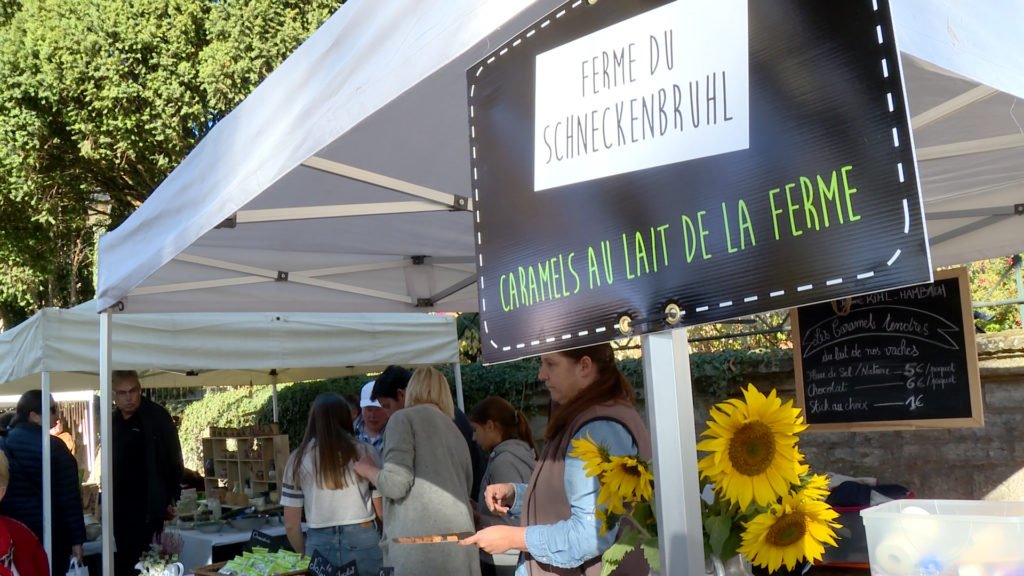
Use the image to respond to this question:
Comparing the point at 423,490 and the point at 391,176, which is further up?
the point at 391,176

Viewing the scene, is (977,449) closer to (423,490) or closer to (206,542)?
(423,490)

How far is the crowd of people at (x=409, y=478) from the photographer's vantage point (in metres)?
2.03

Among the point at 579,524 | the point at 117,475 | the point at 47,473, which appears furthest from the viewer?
the point at 117,475

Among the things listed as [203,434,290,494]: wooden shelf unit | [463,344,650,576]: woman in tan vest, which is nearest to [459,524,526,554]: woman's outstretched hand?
[463,344,650,576]: woman in tan vest

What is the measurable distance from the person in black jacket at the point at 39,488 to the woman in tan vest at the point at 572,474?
3.76m

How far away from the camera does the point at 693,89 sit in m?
1.18

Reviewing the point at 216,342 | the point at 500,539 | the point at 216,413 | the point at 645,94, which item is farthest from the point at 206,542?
the point at 216,413

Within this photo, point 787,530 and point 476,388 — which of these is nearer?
point 787,530

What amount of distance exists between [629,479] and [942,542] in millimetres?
473

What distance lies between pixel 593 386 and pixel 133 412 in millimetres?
4415

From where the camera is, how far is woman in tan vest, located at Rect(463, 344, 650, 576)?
194cm

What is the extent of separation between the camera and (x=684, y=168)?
119cm

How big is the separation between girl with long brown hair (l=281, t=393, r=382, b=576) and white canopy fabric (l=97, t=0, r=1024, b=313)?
771 millimetres

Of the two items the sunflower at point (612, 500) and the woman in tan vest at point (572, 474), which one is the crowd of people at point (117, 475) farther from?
the sunflower at point (612, 500)
